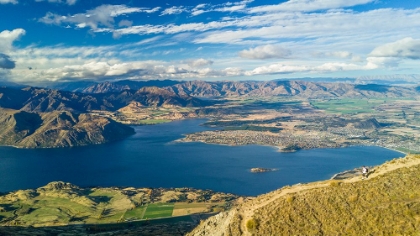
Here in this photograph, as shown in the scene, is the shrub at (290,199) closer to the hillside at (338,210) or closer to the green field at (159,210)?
the hillside at (338,210)

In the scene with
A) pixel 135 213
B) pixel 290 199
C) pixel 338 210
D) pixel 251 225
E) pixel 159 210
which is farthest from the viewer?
pixel 159 210

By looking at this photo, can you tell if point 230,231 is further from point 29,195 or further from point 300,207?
point 29,195

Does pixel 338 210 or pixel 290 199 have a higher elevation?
pixel 290 199

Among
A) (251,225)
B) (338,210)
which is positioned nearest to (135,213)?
(251,225)

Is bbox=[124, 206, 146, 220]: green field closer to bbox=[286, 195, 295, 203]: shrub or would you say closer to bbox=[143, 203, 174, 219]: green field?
bbox=[143, 203, 174, 219]: green field

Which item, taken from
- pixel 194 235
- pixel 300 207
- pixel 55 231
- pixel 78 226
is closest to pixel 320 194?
pixel 300 207

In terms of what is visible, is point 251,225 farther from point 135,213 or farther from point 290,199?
point 135,213
